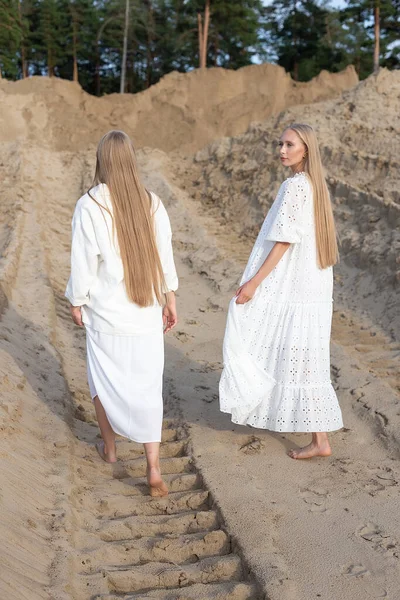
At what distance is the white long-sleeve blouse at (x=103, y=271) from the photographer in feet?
10.5

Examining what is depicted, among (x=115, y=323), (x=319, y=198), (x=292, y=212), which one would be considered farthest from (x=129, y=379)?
(x=319, y=198)

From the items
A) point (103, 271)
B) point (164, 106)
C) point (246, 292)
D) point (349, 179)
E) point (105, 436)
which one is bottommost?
point (105, 436)

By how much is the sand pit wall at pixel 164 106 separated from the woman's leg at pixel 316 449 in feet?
41.8

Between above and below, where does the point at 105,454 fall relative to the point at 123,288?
below

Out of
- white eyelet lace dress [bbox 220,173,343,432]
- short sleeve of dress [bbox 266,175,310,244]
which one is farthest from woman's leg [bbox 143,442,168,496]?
short sleeve of dress [bbox 266,175,310,244]

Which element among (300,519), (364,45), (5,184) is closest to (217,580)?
(300,519)

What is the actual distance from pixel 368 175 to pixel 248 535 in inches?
322

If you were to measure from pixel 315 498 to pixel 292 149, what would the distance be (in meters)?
1.92

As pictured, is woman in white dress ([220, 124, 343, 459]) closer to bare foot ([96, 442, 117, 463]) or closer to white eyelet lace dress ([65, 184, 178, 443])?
white eyelet lace dress ([65, 184, 178, 443])

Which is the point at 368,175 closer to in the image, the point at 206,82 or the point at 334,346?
the point at 334,346

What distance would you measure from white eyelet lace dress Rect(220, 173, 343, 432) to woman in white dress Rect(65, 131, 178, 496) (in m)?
0.51

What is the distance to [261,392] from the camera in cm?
372

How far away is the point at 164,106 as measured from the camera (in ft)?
53.1

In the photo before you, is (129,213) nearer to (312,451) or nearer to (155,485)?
(155,485)
